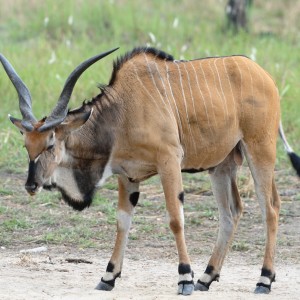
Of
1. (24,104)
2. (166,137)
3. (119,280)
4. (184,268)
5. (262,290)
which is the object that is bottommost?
(119,280)

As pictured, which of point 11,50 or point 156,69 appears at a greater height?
point 156,69

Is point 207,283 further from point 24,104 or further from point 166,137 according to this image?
point 24,104

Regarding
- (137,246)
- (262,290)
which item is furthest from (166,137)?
(137,246)

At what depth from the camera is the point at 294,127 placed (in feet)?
31.2

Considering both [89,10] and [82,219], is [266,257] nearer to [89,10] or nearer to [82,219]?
[82,219]

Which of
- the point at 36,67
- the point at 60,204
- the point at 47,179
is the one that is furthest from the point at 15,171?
the point at 47,179

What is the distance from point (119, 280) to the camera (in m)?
5.90

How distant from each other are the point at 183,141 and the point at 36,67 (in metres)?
5.12

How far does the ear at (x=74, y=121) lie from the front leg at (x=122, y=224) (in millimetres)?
452

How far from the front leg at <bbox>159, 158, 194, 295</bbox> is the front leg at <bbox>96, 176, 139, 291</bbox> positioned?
36 cm

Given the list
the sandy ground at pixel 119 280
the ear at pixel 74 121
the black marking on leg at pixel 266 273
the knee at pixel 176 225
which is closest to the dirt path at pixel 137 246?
the sandy ground at pixel 119 280

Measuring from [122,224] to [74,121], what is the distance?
0.71 meters

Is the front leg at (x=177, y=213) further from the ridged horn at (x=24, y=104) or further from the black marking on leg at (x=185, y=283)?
the ridged horn at (x=24, y=104)

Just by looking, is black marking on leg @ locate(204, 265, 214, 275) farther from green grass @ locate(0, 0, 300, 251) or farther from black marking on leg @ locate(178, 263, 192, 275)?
green grass @ locate(0, 0, 300, 251)
